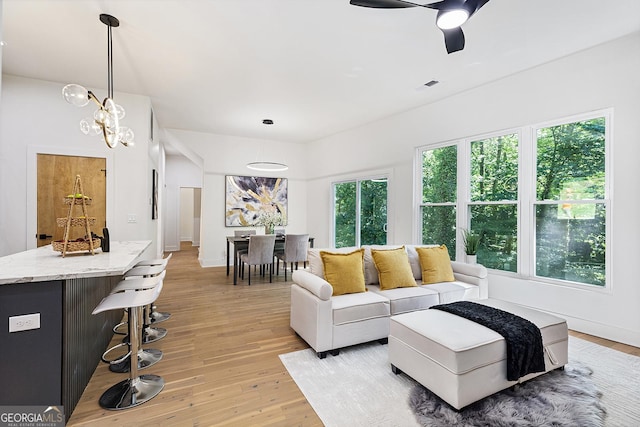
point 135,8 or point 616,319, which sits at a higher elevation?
point 135,8

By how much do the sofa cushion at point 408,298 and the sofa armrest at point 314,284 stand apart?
672mm

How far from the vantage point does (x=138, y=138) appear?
15.3 feet

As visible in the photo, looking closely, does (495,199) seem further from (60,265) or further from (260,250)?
(60,265)

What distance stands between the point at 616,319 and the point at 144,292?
4.39 meters

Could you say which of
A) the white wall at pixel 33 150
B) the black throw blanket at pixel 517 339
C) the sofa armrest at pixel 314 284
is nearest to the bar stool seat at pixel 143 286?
the sofa armrest at pixel 314 284

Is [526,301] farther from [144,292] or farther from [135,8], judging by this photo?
[135,8]

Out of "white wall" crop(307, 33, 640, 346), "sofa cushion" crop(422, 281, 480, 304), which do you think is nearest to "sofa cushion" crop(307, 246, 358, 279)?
"sofa cushion" crop(422, 281, 480, 304)

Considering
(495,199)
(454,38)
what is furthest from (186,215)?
(454,38)

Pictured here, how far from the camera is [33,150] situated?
4.06m

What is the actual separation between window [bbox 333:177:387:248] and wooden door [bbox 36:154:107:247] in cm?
461

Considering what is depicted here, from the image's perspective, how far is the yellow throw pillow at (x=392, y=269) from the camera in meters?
3.26

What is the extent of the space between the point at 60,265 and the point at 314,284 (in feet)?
6.23

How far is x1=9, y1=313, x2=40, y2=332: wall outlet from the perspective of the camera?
1.72 metres

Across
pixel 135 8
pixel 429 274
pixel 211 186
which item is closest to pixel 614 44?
pixel 429 274
